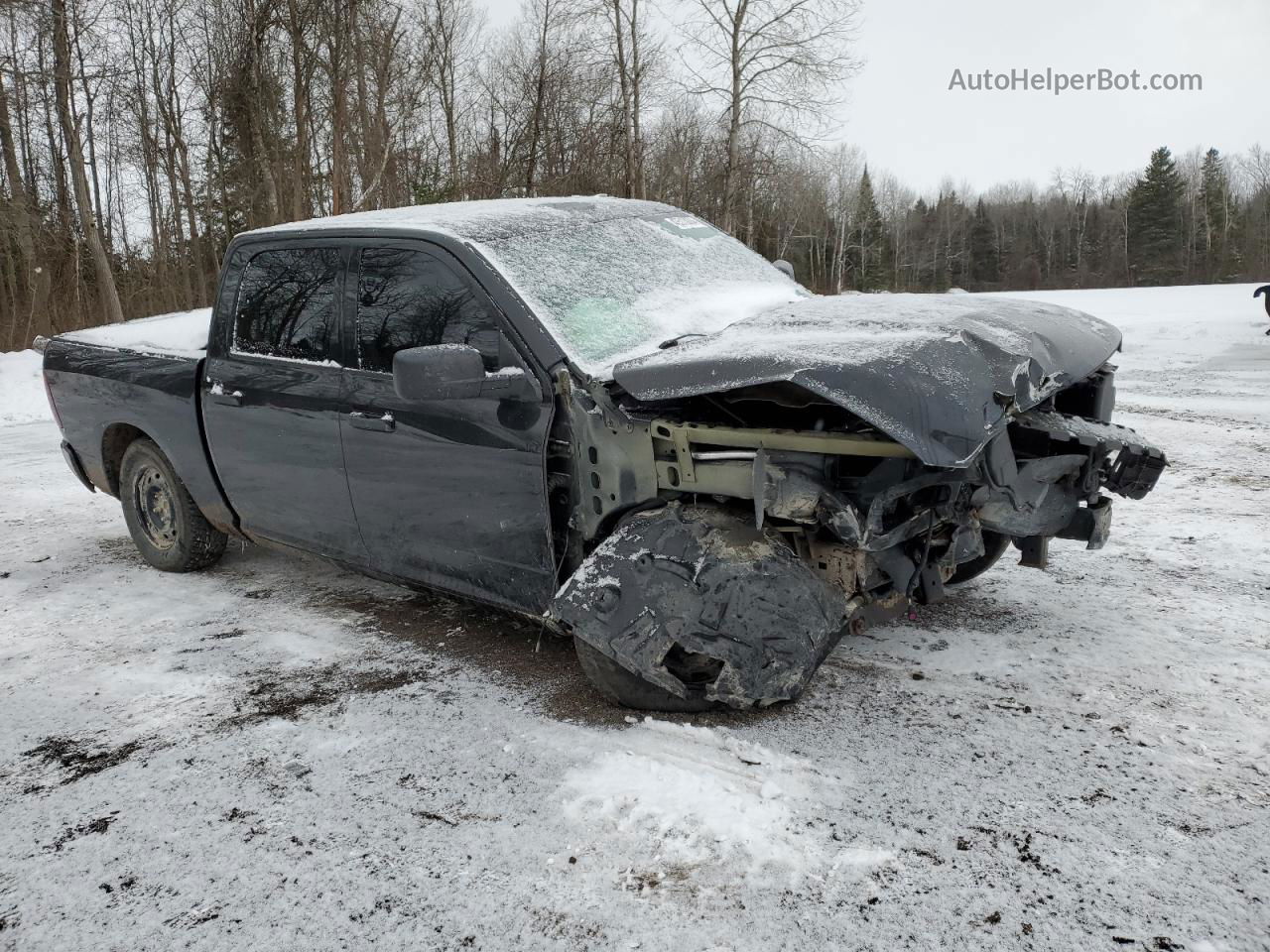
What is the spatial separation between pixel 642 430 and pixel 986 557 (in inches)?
71.9

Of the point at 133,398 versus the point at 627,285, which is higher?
the point at 627,285

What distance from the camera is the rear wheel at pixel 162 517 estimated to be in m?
4.79

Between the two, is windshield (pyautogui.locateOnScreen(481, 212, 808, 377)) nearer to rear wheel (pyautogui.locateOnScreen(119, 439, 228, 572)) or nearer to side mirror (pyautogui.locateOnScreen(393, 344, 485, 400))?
side mirror (pyautogui.locateOnScreen(393, 344, 485, 400))

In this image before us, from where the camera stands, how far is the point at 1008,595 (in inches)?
161

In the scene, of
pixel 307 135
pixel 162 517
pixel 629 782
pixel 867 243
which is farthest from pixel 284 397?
pixel 867 243

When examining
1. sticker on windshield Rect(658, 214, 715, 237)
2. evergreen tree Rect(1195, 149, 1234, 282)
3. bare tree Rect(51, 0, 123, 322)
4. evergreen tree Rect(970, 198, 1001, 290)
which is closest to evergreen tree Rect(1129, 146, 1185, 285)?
evergreen tree Rect(1195, 149, 1234, 282)

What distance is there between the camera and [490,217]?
361 centimetres

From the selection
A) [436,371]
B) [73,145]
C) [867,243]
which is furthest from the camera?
[867,243]

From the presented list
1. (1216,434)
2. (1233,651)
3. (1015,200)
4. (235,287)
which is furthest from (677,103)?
(1015,200)

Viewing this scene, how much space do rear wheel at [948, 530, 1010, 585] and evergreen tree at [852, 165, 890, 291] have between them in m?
65.0

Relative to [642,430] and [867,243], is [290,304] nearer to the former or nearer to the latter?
[642,430]

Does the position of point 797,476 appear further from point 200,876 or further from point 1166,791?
point 200,876

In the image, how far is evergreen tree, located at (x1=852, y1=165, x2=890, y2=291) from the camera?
6756 cm

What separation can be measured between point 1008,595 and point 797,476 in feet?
6.33
